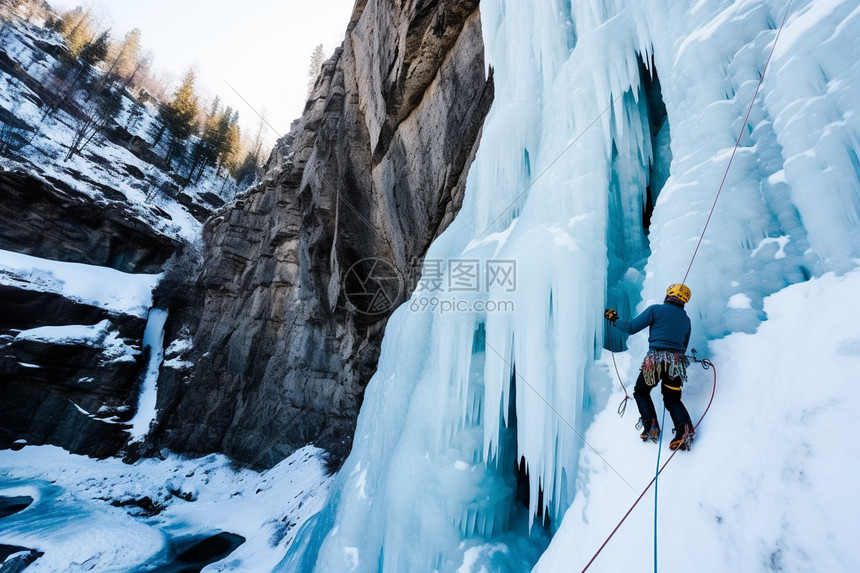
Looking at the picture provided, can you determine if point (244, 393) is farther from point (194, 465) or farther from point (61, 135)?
point (61, 135)

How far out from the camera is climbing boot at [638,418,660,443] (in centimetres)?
219

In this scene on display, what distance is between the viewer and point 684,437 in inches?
76.1

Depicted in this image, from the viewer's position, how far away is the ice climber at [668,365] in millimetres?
2006

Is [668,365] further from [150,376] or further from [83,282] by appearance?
[83,282]

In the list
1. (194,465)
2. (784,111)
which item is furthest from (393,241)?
(194,465)

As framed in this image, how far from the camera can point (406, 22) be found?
7.28 metres

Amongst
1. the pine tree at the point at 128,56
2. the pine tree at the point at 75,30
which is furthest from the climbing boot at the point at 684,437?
the pine tree at the point at 128,56

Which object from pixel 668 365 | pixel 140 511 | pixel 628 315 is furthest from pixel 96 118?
pixel 668 365

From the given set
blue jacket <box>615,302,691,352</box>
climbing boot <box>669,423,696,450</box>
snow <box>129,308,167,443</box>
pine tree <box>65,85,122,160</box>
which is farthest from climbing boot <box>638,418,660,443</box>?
pine tree <box>65,85,122,160</box>

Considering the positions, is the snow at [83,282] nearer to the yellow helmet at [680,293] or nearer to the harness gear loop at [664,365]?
the harness gear loop at [664,365]

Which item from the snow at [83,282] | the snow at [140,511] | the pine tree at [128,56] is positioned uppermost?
the pine tree at [128,56]

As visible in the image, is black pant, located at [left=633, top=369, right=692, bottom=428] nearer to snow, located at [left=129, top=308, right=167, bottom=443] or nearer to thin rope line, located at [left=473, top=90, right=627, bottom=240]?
thin rope line, located at [left=473, top=90, right=627, bottom=240]

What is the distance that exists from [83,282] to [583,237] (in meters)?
17.3

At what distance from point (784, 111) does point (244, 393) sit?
14.4 metres
